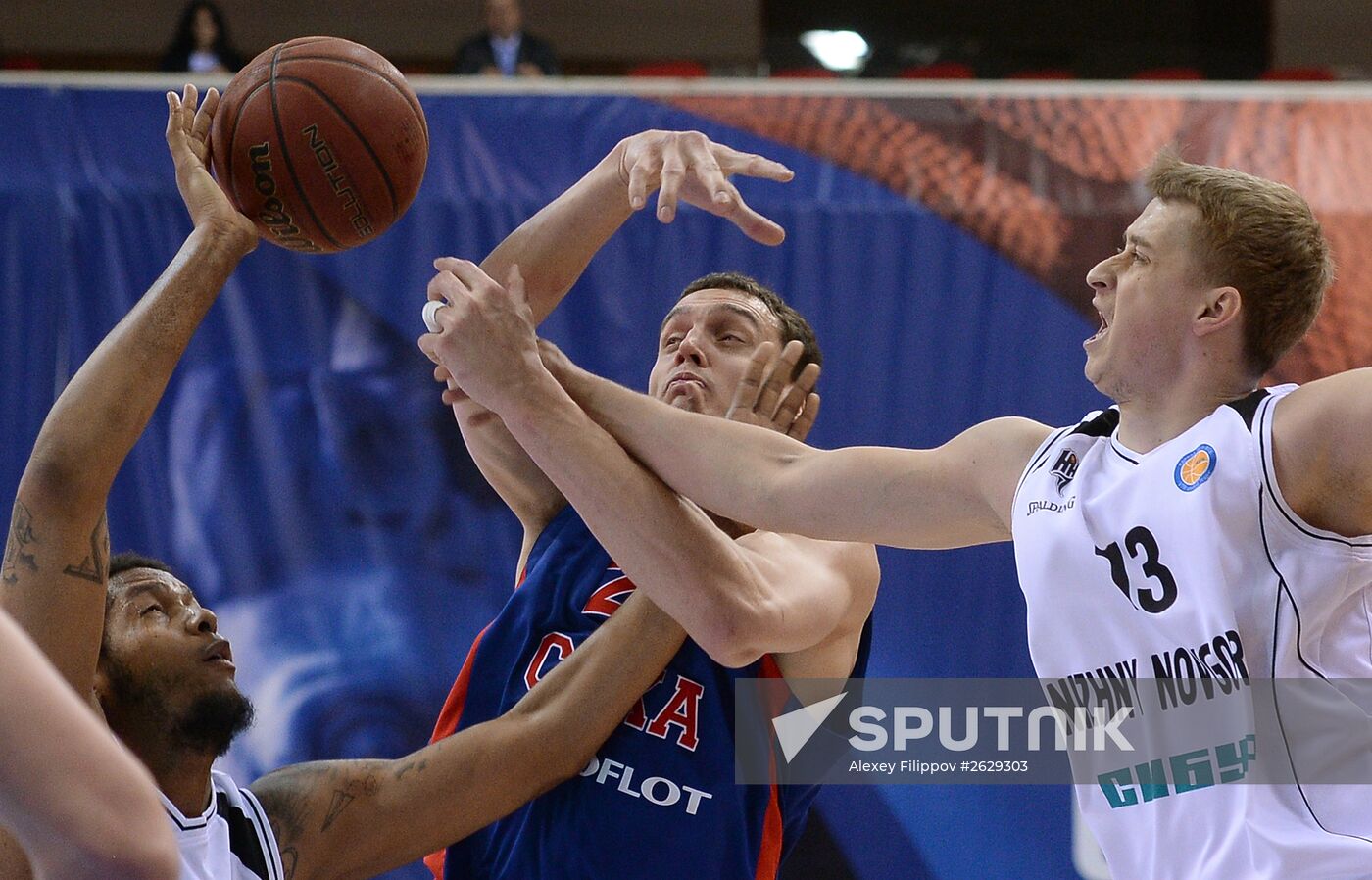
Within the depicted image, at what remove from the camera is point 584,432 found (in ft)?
8.44

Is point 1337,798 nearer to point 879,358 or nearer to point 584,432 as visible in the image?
point 584,432

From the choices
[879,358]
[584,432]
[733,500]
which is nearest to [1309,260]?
[733,500]

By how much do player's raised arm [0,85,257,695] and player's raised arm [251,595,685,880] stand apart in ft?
2.22

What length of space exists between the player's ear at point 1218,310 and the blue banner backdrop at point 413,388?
3237 millimetres

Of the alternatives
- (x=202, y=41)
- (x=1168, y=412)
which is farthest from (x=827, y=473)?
(x=202, y=41)

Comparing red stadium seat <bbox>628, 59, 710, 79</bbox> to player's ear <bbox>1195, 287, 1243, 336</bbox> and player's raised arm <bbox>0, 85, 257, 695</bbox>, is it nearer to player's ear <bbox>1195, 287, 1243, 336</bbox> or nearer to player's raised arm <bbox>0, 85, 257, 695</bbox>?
player's raised arm <bbox>0, 85, 257, 695</bbox>

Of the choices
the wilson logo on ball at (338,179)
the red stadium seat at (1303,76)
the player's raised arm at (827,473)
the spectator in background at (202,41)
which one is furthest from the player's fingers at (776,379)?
the red stadium seat at (1303,76)

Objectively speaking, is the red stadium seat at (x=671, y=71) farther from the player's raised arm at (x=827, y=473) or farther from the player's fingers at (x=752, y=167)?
the player's raised arm at (x=827, y=473)

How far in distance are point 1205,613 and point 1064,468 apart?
0.34m

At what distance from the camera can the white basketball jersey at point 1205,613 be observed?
189 centimetres

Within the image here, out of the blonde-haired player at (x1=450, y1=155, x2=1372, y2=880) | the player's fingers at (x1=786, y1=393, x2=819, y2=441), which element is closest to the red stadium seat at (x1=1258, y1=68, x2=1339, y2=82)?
the player's fingers at (x1=786, y1=393, x2=819, y2=441)

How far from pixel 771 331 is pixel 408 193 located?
883mm

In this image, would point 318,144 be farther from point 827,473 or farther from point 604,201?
point 827,473

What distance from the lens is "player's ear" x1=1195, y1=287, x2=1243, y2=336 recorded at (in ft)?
6.87
